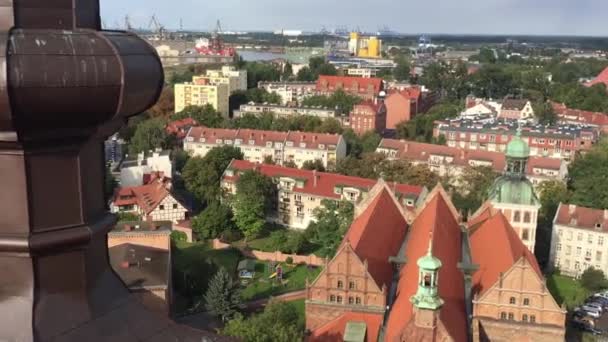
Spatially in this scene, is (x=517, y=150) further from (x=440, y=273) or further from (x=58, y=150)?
(x=58, y=150)

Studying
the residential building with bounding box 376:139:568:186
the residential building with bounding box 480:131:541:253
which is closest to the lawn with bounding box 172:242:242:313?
the residential building with bounding box 480:131:541:253

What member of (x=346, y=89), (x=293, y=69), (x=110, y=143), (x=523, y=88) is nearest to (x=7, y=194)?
(x=110, y=143)

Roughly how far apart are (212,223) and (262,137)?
19595 millimetres

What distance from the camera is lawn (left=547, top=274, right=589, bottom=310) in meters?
33.9

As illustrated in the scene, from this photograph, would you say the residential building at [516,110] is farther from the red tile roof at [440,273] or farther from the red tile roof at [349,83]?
the red tile roof at [440,273]

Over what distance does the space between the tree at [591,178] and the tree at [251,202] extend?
70.2 feet

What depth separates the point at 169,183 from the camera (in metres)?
48.6

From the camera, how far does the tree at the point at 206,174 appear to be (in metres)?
49.4

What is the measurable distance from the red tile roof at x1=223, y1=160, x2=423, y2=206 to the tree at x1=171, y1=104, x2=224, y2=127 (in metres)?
23.8

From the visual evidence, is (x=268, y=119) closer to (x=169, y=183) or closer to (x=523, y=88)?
(x=169, y=183)

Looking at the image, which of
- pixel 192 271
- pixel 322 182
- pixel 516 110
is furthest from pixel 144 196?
pixel 516 110

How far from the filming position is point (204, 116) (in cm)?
7350

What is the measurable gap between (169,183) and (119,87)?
46.9 m

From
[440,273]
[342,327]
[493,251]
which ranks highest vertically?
[440,273]
